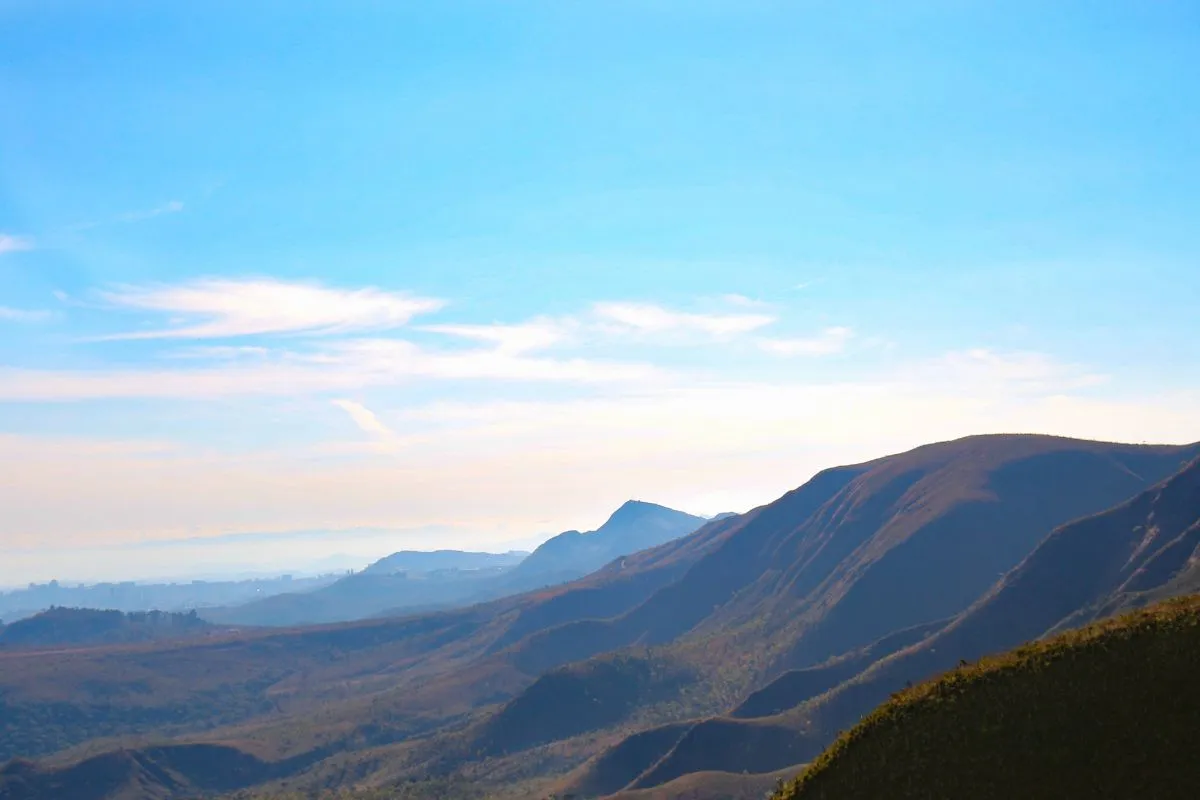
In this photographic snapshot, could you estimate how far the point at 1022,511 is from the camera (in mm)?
198375

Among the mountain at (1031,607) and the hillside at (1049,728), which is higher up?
the hillside at (1049,728)

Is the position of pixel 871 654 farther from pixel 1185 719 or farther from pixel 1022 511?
pixel 1185 719

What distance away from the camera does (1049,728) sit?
37031mm

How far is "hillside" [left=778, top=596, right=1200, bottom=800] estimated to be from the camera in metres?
34.9

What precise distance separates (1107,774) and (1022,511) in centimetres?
17693

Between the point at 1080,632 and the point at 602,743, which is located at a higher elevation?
the point at 1080,632

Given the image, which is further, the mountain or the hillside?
the mountain

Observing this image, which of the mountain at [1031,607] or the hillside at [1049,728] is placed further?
the mountain at [1031,607]

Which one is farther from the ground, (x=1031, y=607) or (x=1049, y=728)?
(x=1049, y=728)

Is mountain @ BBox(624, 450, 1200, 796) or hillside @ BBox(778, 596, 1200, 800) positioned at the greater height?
hillside @ BBox(778, 596, 1200, 800)

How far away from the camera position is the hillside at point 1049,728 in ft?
115

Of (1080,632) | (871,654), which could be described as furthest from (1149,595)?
(1080,632)

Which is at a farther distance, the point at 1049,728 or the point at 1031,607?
the point at 1031,607

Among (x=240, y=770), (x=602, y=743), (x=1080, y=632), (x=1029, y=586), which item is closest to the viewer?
(x=1080, y=632)
